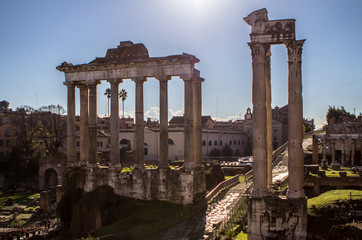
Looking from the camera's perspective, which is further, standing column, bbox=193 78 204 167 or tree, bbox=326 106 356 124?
tree, bbox=326 106 356 124

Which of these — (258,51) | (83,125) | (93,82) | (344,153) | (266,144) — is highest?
(93,82)

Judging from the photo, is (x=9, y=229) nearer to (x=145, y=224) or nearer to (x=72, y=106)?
(x=72, y=106)

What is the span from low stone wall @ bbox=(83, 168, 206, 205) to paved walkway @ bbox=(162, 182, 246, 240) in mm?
1618

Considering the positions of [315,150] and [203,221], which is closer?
[203,221]

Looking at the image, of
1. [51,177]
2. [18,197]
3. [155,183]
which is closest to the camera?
[155,183]

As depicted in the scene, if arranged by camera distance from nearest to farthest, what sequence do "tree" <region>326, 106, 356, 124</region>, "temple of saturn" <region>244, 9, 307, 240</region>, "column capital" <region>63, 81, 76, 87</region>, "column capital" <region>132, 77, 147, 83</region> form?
"temple of saturn" <region>244, 9, 307, 240</region>
"column capital" <region>132, 77, 147, 83</region>
"column capital" <region>63, 81, 76, 87</region>
"tree" <region>326, 106, 356, 124</region>

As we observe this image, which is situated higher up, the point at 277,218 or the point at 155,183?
the point at 155,183

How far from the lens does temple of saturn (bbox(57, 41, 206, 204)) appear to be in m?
26.3

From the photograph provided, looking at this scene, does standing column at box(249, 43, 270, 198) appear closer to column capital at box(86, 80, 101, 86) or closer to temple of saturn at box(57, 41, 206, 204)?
temple of saturn at box(57, 41, 206, 204)

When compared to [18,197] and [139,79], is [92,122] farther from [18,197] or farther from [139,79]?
[18,197]

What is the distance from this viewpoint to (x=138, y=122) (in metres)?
27.4

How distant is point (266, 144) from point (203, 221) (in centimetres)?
813

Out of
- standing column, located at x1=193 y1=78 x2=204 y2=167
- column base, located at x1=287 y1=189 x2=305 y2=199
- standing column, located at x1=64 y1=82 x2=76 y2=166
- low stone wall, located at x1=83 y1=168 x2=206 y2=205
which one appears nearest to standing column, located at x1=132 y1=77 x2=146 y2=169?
low stone wall, located at x1=83 y1=168 x2=206 y2=205

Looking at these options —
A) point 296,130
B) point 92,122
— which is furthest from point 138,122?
point 296,130
